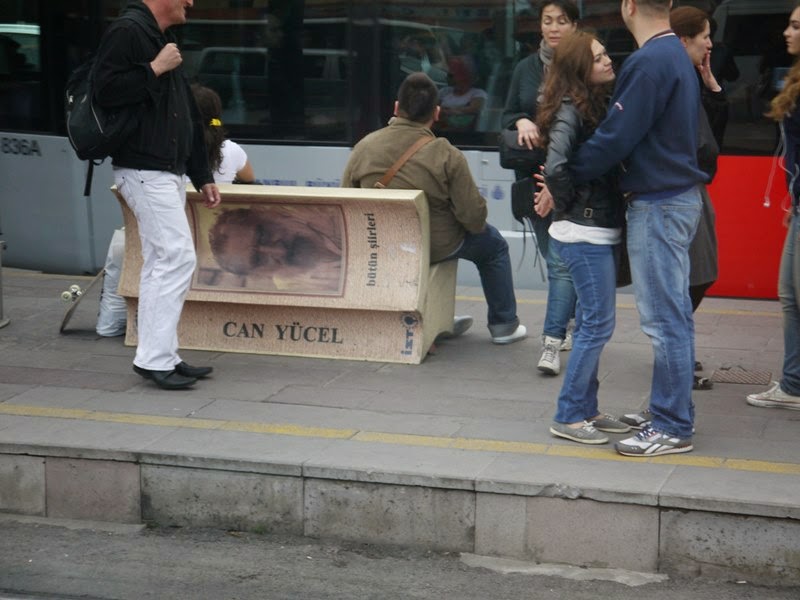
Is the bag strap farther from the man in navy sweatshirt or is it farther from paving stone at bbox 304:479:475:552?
paving stone at bbox 304:479:475:552

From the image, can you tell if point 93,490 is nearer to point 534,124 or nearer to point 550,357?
point 550,357

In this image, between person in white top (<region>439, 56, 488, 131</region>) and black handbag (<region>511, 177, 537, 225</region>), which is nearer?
black handbag (<region>511, 177, 537, 225</region>)

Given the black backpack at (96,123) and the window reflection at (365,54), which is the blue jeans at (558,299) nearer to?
the black backpack at (96,123)

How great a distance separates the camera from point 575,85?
515 centimetres

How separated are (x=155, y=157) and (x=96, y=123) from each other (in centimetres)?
30

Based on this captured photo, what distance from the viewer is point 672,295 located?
16.4 feet

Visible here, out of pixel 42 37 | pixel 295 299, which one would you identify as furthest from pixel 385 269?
pixel 42 37

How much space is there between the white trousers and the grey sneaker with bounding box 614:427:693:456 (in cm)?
219

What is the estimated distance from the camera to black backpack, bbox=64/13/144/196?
19.2ft

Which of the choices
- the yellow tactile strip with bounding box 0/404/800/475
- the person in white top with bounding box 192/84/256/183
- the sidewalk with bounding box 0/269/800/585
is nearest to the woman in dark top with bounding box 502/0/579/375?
the sidewalk with bounding box 0/269/800/585

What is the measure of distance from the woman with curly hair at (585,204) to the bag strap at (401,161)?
1.52 m

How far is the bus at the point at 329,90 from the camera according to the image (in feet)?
26.9

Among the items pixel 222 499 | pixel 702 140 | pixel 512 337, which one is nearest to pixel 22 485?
pixel 222 499

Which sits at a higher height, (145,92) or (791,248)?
(145,92)
